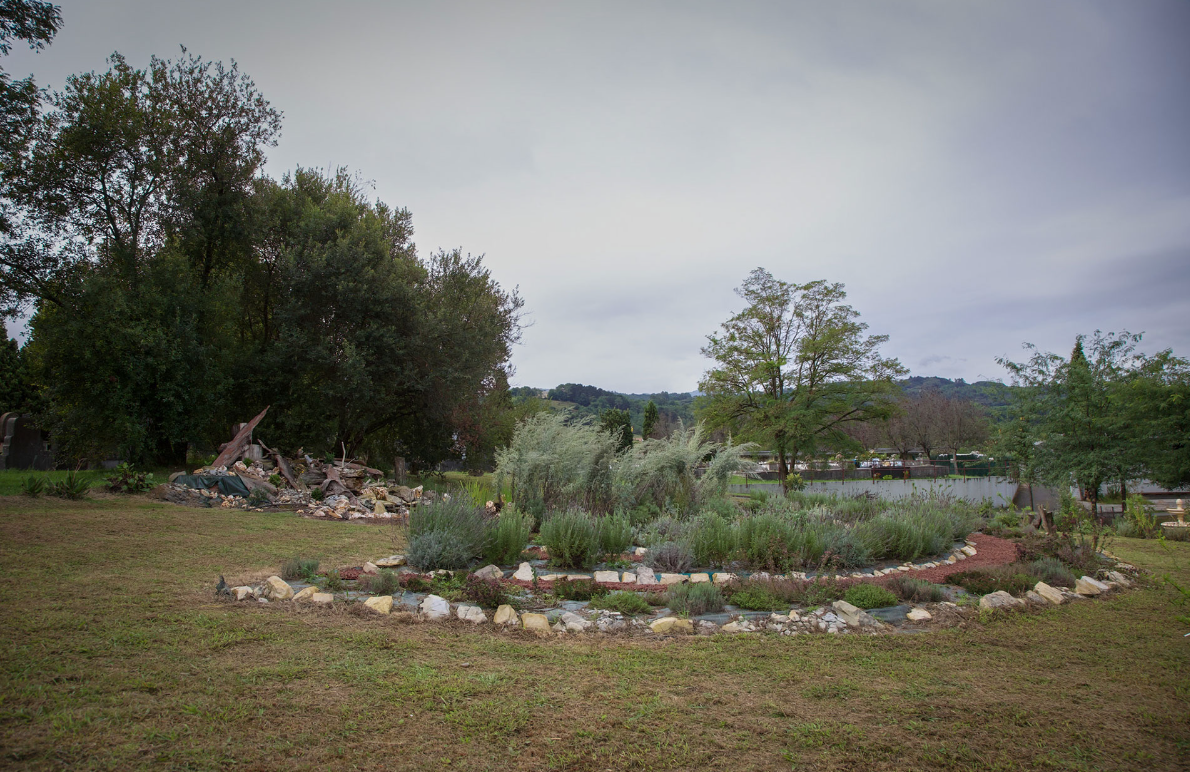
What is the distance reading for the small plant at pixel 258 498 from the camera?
1404 cm

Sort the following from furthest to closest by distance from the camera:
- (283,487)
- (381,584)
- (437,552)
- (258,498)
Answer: (283,487)
(258,498)
(437,552)
(381,584)

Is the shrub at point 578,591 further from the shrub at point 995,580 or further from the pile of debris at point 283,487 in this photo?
the pile of debris at point 283,487

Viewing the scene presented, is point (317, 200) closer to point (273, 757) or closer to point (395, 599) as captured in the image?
point (395, 599)

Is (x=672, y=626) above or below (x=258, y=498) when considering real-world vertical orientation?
above

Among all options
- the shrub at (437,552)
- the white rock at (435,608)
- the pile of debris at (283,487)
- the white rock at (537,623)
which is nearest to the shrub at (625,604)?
the white rock at (537,623)

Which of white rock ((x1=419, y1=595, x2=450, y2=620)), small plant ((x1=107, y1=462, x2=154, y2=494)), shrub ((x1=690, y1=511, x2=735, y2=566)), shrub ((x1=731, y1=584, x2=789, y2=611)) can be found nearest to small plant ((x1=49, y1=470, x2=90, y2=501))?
small plant ((x1=107, y1=462, x2=154, y2=494))

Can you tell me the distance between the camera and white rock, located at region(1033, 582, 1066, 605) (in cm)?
598

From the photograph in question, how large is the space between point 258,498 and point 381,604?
10892 mm

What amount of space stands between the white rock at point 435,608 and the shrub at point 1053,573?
258 inches

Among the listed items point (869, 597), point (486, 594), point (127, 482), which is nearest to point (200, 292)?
point (127, 482)

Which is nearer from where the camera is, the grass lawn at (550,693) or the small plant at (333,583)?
the grass lawn at (550,693)

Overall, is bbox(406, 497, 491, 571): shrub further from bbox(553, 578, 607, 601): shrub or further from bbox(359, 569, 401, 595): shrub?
bbox(553, 578, 607, 601): shrub

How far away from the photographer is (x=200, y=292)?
17.0 m

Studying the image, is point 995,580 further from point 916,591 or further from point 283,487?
point 283,487
